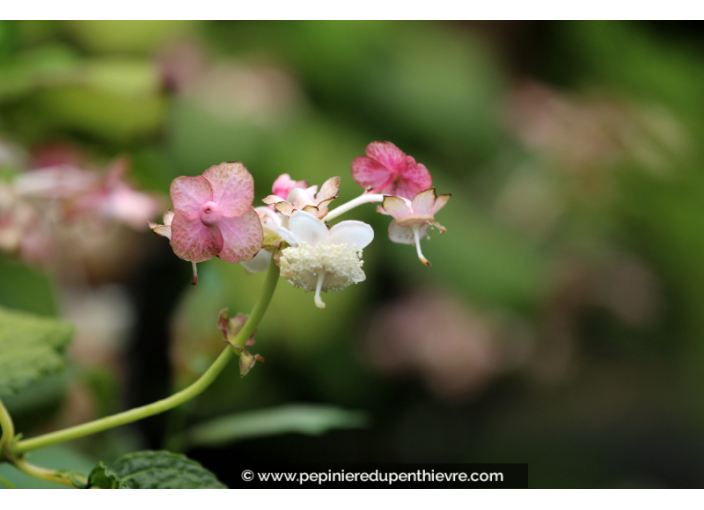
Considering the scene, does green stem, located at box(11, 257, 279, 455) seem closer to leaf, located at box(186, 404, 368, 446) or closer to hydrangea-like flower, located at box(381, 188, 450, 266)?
hydrangea-like flower, located at box(381, 188, 450, 266)

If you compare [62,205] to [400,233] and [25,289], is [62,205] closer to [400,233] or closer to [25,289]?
[25,289]

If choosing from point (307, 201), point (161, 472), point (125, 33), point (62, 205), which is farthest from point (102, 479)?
point (125, 33)

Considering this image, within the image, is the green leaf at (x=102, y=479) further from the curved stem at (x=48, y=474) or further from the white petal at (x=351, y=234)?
the white petal at (x=351, y=234)

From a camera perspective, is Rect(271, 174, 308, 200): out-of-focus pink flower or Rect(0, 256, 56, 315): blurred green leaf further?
Rect(0, 256, 56, 315): blurred green leaf

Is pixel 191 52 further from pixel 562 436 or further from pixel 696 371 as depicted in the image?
pixel 696 371

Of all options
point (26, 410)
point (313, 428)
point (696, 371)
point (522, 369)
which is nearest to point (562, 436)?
point (522, 369)

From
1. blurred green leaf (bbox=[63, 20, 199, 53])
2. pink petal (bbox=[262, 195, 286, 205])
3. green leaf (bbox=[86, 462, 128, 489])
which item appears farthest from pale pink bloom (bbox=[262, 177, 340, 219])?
blurred green leaf (bbox=[63, 20, 199, 53])

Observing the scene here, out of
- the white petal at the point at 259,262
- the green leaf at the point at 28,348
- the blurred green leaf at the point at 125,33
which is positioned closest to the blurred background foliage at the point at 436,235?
the blurred green leaf at the point at 125,33
